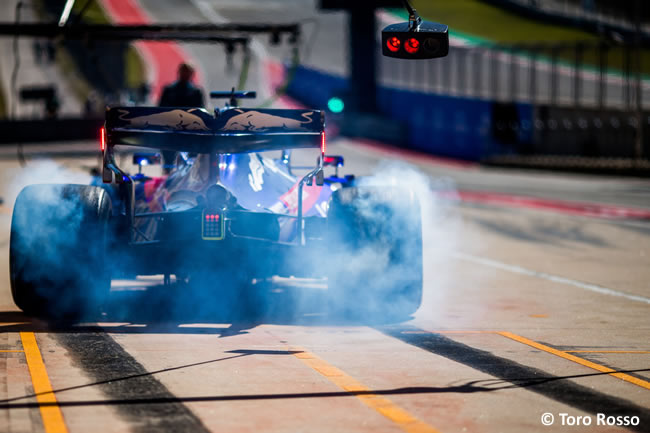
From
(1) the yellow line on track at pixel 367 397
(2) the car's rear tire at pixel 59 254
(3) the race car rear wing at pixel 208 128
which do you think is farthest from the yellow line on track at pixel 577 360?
(2) the car's rear tire at pixel 59 254

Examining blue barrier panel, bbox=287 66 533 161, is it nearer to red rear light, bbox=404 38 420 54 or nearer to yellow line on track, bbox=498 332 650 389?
red rear light, bbox=404 38 420 54

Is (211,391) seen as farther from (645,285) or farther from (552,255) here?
(552,255)

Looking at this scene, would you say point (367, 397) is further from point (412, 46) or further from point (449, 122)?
point (449, 122)

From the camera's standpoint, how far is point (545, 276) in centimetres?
1390

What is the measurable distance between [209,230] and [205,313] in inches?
37.9

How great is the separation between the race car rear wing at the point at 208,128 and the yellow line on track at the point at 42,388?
2.14 m

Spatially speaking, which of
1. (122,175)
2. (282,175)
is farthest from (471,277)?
(122,175)

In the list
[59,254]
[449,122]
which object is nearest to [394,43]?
[59,254]

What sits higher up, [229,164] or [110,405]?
[229,164]

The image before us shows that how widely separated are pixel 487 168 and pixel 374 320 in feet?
A: 106

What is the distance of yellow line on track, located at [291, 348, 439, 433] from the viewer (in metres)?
6.59

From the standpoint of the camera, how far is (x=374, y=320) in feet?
34.6

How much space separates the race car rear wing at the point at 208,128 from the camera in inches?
411

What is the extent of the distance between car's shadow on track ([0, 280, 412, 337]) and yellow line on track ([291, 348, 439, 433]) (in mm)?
1411
